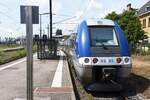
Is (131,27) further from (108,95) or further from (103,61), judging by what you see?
(103,61)

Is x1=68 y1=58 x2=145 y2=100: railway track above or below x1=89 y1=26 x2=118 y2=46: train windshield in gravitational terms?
below

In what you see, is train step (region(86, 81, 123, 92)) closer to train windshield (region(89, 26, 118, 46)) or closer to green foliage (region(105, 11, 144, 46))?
train windshield (region(89, 26, 118, 46))

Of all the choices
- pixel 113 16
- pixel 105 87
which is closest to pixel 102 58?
pixel 105 87

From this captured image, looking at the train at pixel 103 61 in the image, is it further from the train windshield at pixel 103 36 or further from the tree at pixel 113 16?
the tree at pixel 113 16

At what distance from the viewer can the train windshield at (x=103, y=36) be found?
50.6 feet

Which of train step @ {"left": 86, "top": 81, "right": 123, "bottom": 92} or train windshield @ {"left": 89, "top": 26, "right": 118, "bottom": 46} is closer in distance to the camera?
train step @ {"left": 86, "top": 81, "right": 123, "bottom": 92}

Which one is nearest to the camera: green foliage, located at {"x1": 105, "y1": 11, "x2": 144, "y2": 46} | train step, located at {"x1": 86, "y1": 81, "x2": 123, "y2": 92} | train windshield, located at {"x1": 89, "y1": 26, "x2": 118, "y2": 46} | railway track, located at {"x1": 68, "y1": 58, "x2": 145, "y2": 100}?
railway track, located at {"x1": 68, "y1": 58, "x2": 145, "y2": 100}

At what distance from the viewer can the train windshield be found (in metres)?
15.4

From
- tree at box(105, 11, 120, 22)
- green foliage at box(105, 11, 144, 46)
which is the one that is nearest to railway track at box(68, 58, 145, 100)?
green foliage at box(105, 11, 144, 46)

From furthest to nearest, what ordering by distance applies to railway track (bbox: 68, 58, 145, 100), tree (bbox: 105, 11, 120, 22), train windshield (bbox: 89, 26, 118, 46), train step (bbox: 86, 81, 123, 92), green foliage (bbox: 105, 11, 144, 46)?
tree (bbox: 105, 11, 120, 22) < green foliage (bbox: 105, 11, 144, 46) < train windshield (bbox: 89, 26, 118, 46) < train step (bbox: 86, 81, 123, 92) < railway track (bbox: 68, 58, 145, 100)

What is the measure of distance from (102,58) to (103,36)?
4.10 feet

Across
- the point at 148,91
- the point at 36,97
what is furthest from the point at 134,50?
the point at 36,97

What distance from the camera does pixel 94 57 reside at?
48.5 ft

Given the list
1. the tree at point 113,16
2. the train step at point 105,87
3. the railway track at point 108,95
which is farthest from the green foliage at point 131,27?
the train step at point 105,87
